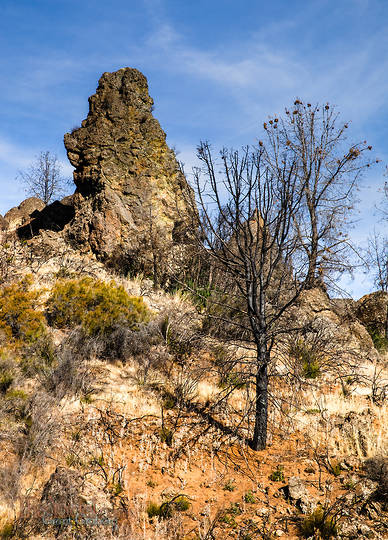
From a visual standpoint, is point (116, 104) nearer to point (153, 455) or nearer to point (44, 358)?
point (44, 358)

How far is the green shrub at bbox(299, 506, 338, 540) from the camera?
4086 millimetres

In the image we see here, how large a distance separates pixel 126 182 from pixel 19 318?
26.7ft

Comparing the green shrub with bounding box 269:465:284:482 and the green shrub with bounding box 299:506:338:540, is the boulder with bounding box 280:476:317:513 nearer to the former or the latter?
the green shrub with bounding box 269:465:284:482

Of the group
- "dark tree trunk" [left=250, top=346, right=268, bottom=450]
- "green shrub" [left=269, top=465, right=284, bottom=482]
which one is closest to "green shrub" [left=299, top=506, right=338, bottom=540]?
"green shrub" [left=269, top=465, right=284, bottom=482]

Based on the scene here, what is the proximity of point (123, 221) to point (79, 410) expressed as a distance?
846 centimetres

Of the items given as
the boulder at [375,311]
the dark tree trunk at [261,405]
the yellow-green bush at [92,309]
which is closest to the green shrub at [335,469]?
the dark tree trunk at [261,405]

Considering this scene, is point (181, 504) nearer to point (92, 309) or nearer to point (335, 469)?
point (335, 469)

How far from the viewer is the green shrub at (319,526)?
4.09 m

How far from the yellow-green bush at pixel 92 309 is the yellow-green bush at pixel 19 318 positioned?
1.89 feet

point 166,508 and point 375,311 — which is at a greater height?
point 375,311

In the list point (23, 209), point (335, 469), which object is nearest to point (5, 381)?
point (335, 469)

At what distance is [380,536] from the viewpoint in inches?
158

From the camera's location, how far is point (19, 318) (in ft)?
26.8

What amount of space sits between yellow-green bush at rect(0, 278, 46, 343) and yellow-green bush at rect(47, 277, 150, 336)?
57cm
